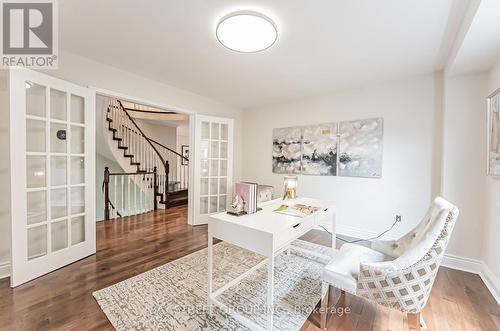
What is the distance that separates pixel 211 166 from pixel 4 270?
9.10 ft

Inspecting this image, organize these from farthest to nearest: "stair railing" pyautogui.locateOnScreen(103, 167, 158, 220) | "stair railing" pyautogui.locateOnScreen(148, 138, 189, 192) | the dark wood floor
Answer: "stair railing" pyautogui.locateOnScreen(148, 138, 189, 192) → "stair railing" pyautogui.locateOnScreen(103, 167, 158, 220) → the dark wood floor

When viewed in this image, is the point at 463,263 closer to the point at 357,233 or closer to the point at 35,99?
the point at 357,233

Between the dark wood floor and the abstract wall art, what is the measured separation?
62.9 inches

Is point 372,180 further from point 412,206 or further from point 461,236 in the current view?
point 461,236

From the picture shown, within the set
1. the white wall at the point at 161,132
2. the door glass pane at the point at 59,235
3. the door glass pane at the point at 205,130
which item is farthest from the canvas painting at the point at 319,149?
the white wall at the point at 161,132

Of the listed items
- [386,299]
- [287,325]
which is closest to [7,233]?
[287,325]

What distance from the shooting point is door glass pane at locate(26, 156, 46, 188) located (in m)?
2.07

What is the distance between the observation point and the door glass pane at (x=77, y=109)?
241 centimetres

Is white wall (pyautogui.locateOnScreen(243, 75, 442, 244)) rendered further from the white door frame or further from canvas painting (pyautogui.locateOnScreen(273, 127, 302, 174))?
the white door frame

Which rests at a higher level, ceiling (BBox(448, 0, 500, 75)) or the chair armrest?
ceiling (BBox(448, 0, 500, 75))

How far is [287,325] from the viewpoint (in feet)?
4.99

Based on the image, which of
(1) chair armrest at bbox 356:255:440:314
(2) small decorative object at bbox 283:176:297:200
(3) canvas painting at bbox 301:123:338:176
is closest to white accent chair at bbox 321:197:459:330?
(1) chair armrest at bbox 356:255:440:314

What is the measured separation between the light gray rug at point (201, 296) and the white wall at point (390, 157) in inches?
48.3

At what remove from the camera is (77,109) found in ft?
8.05
